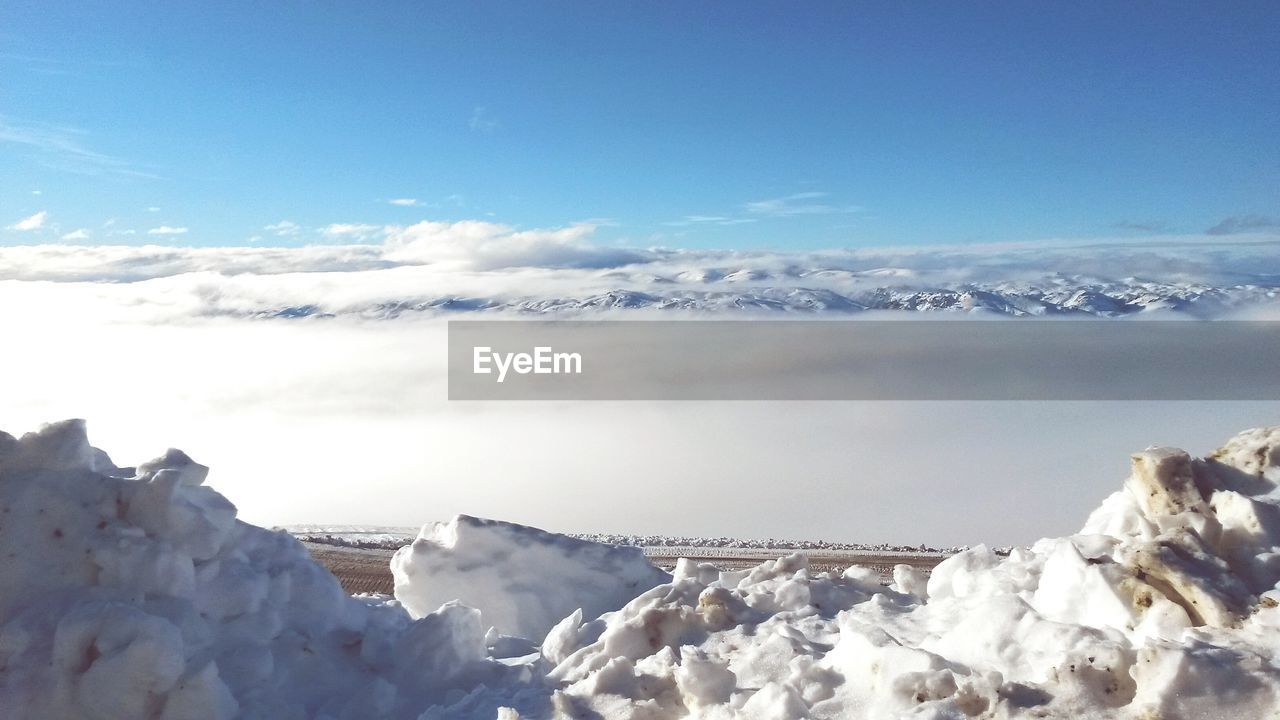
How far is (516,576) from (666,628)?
255 centimetres

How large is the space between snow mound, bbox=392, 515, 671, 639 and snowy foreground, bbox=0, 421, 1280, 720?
1.31 metres

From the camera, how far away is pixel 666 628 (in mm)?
5262

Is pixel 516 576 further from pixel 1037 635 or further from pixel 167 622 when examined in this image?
pixel 1037 635

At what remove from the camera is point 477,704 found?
15.8 ft

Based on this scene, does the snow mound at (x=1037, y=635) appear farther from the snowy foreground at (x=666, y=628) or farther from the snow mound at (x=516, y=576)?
the snow mound at (x=516, y=576)

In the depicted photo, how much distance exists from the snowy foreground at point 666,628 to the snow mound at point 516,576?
4.31ft

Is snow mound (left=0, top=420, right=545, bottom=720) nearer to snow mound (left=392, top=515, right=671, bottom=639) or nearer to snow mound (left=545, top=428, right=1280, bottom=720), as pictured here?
snow mound (left=545, top=428, right=1280, bottom=720)

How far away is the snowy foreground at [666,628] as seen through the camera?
3725 millimetres

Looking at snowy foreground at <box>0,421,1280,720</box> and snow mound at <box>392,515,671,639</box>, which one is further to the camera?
snow mound at <box>392,515,671,639</box>

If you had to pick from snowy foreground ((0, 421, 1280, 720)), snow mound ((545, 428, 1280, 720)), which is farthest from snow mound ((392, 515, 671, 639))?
snow mound ((545, 428, 1280, 720))

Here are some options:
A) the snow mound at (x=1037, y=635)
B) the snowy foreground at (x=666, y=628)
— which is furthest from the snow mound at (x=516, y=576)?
the snow mound at (x=1037, y=635)

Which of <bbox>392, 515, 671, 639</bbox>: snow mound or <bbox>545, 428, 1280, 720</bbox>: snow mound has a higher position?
<bbox>545, 428, 1280, 720</bbox>: snow mound

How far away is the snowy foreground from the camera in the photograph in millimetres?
3725

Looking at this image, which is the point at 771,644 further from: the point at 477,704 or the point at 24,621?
the point at 24,621
